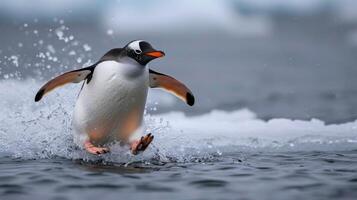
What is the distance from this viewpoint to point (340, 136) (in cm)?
790

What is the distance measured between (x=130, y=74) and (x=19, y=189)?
1.98 meters

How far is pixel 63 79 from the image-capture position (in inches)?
231

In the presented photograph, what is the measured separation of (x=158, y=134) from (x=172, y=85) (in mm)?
623

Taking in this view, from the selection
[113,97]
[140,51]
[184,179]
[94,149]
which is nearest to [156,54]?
[140,51]

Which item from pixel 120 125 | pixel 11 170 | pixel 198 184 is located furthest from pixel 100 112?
pixel 198 184

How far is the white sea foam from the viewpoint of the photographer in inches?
236

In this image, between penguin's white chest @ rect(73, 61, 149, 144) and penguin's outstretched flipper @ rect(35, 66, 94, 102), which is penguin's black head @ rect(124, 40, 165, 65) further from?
penguin's outstretched flipper @ rect(35, 66, 94, 102)

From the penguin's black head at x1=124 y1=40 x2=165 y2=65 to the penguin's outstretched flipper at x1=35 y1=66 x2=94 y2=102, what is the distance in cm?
54

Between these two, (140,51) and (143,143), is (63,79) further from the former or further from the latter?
(143,143)

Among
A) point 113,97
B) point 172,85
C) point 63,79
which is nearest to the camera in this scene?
point 113,97

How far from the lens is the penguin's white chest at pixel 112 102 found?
535 cm

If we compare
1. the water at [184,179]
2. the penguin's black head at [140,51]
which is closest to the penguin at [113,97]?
the penguin's black head at [140,51]

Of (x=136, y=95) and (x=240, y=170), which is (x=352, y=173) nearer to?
(x=240, y=170)

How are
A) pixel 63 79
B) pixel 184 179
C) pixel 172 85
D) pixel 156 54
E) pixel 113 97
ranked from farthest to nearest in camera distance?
pixel 172 85
pixel 63 79
pixel 113 97
pixel 156 54
pixel 184 179
